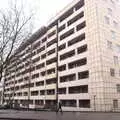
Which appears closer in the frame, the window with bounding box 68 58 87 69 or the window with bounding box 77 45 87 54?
the window with bounding box 68 58 87 69

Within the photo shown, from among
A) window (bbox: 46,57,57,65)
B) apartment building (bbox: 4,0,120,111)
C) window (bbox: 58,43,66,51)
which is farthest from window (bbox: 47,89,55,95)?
window (bbox: 58,43,66,51)

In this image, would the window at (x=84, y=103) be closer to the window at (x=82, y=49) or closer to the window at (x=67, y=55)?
the window at (x=82, y=49)

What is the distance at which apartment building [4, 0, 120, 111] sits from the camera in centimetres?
3494

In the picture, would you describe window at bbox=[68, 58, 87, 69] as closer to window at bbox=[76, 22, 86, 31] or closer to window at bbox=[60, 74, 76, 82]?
window at bbox=[60, 74, 76, 82]

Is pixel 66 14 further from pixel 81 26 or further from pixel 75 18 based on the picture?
pixel 81 26

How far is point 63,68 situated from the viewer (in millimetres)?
45750

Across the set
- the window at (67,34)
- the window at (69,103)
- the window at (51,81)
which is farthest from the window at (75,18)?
the window at (69,103)

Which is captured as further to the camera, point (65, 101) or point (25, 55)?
point (65, 101)

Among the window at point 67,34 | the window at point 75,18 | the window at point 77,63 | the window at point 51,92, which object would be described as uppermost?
the window at point 75,18

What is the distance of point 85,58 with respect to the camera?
38594 millimetres

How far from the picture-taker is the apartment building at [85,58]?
34.9 meters

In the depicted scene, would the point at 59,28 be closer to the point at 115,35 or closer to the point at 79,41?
the point at 79,41

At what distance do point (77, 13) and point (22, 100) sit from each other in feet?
116

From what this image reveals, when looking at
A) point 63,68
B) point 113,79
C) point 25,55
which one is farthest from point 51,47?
point 25,55
